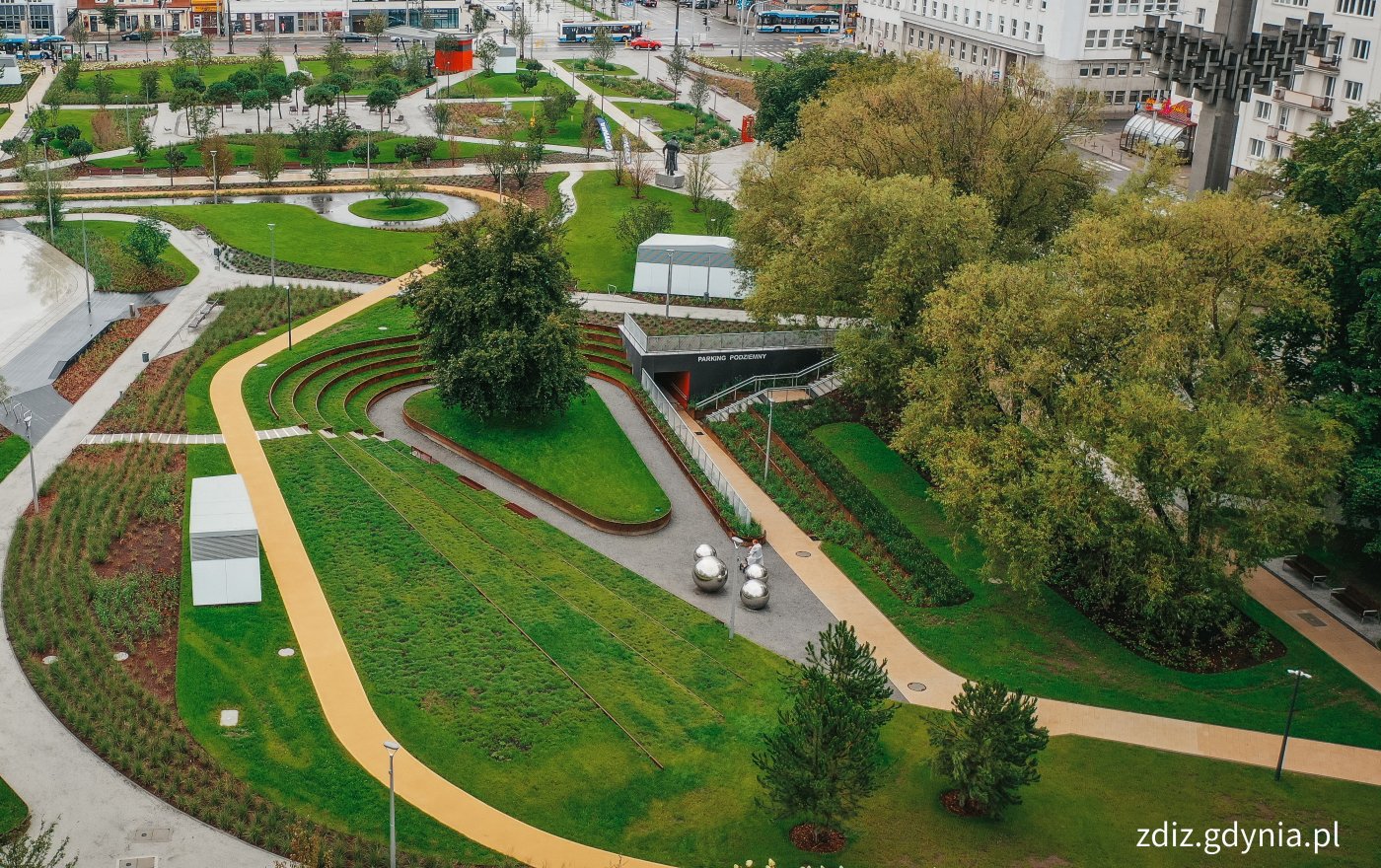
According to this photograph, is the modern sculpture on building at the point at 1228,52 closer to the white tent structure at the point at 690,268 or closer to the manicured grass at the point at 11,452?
the white tent structure at the point at 690,268

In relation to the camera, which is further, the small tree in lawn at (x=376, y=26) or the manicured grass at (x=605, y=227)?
the small tree in lawn at (x=376, y=26)

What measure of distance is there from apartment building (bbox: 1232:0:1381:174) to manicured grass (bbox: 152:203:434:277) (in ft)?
162

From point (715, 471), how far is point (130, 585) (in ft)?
74.8

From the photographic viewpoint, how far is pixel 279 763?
35.5 metres

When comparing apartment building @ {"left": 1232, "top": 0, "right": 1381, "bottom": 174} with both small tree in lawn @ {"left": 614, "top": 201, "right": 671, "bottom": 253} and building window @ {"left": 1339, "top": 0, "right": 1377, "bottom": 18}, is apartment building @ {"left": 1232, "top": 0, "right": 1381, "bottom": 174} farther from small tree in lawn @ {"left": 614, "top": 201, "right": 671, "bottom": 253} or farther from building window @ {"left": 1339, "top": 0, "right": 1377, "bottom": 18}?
small tree in lawn @ {"left": 614, "top": 201, "right": 671, "bottom": 253}

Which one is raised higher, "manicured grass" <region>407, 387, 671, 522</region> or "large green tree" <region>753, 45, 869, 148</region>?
"large green tree" <region>753, 45, 869, 148</region>

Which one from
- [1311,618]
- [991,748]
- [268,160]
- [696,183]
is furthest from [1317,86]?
[991,748]

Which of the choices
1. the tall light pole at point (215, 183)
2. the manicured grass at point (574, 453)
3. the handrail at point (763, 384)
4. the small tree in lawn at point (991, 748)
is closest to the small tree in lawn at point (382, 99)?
the tall light pole at point (215, 183)

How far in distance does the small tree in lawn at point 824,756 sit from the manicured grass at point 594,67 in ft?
366

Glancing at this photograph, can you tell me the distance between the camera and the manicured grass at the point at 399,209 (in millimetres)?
88812

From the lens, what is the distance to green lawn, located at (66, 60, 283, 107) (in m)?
116

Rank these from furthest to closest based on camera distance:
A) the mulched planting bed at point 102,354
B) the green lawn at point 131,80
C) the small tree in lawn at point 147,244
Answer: the green lawn at point 131,80
the small tree in lawn at point 147,244
the mulched planting bed at point 102,354

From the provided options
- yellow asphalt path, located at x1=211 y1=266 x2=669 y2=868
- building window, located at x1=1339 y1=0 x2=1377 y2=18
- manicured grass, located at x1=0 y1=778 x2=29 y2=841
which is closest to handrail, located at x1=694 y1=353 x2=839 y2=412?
yellow asphalt path, located at x1=211 y1=266 x2=669 y2=868

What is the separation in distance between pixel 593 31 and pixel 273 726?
13140 centimetres
